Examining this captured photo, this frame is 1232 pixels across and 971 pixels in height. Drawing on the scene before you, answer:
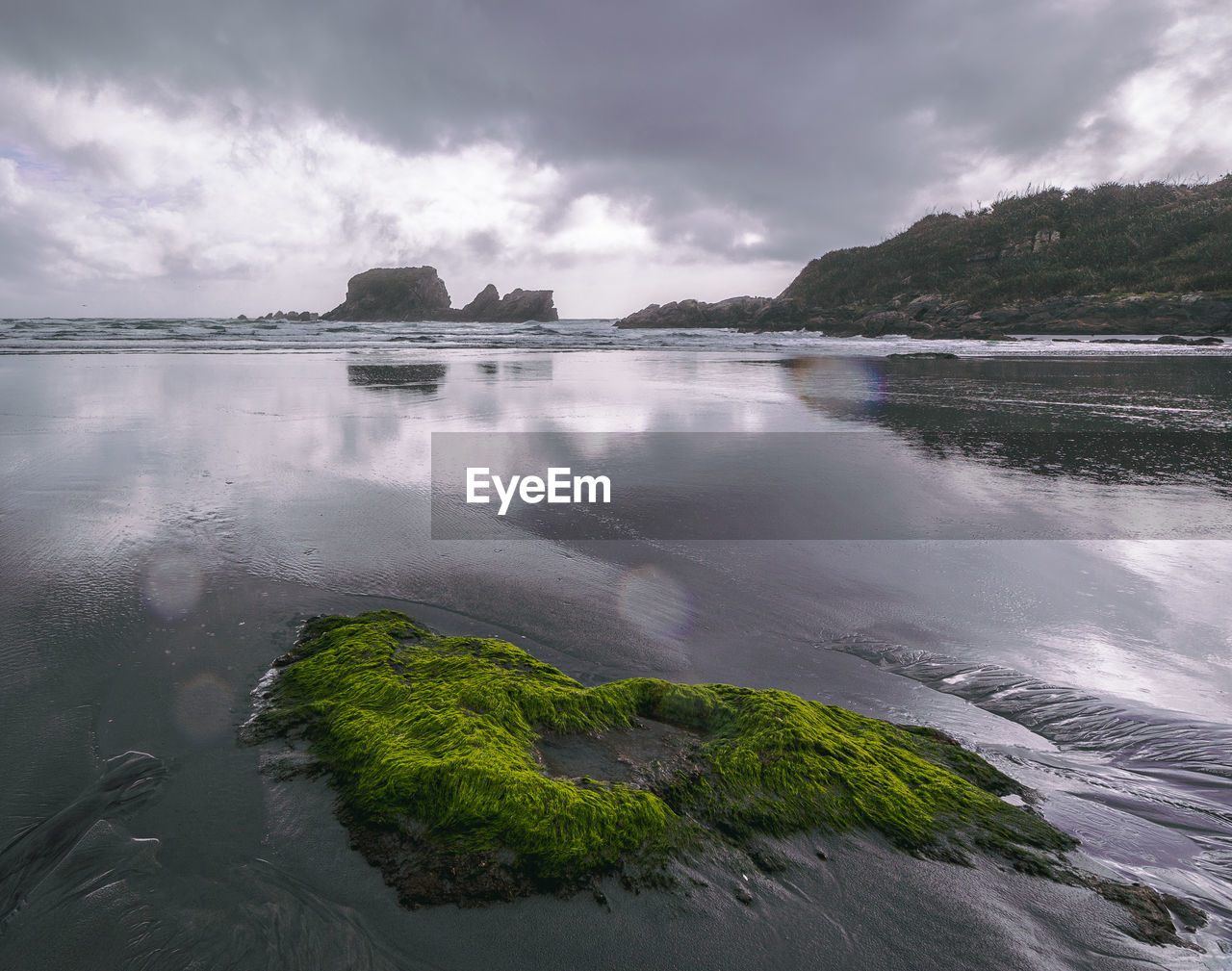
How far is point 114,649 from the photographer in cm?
373

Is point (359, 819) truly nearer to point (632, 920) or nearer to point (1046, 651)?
point (632, 920)

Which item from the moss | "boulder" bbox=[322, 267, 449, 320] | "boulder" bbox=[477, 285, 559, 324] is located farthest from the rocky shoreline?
"boulder" bbox=[322, 267, 449, 320]

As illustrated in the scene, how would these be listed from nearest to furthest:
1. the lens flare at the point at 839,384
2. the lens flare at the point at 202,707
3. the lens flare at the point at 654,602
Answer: the lens flare at the point at 202,707 < the lens flare at the point at 654,602 < the lens flare at the point at 839,384

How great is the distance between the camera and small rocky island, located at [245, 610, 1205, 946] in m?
2.31

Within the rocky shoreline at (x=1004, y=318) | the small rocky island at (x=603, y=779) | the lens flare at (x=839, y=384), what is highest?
the rocky shoreline at (x=1004, y=318)

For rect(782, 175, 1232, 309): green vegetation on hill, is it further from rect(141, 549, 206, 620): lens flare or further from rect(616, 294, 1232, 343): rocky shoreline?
rect(141, 549, 206, 620): lens flare

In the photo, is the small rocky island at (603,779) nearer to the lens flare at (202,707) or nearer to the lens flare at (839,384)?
the lens flare at (202,707)

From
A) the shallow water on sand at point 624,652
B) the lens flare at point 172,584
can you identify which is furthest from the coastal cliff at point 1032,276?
the lens flare at point 172,584

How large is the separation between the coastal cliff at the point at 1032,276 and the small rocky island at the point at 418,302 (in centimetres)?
4234

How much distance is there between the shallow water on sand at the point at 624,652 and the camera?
2.08m

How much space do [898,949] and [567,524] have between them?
4634mm

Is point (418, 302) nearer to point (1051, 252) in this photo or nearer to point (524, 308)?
point (524, 308)

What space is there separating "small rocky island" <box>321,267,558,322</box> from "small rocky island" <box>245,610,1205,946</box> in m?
111

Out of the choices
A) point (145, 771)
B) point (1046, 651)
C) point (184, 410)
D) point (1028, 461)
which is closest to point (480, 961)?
point (145, 771)
